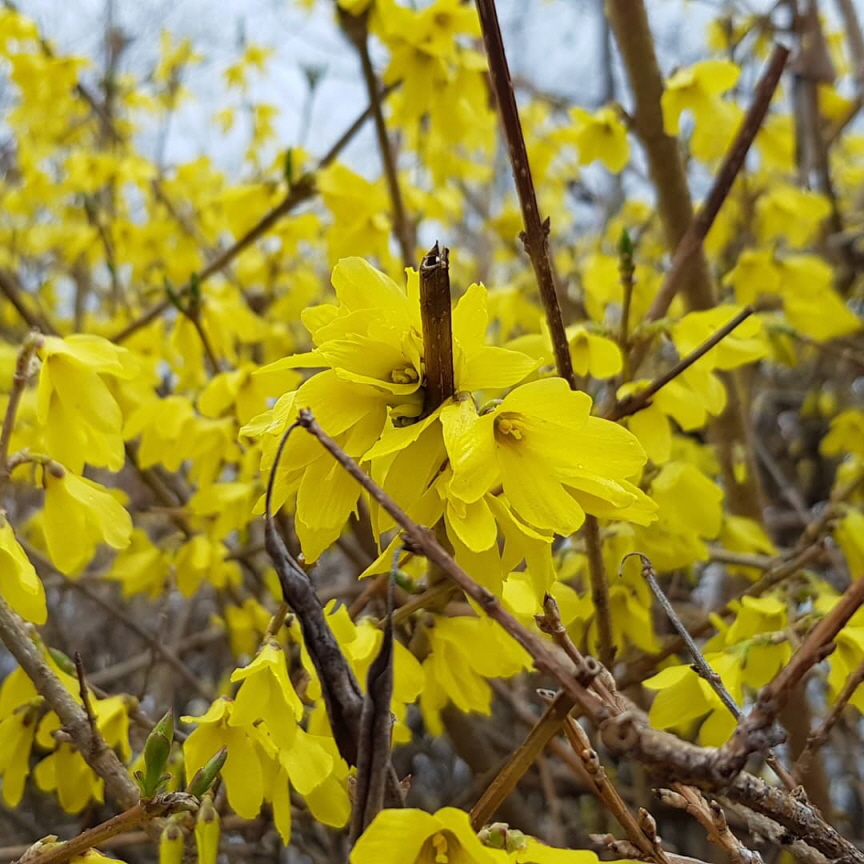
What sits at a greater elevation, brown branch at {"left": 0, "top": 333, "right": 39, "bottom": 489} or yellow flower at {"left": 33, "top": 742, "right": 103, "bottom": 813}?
brown branch at {"left": 0, "top": 333, "right": 39, "bottom": 489}

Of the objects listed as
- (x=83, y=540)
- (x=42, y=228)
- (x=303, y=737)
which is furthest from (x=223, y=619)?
(x=42, y=228)

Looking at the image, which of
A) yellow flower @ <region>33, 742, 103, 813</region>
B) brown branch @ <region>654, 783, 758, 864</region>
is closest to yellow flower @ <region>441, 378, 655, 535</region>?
brown branch @ <region>654, 783, 758, 864</region>

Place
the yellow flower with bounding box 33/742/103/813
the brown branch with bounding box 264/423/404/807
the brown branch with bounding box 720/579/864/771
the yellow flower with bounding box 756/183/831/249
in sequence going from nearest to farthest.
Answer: the brown branch with bounding box 720/579/864/771 < the brown branch with bounding box 264/423/404/807 < the yellow flower with bounding box 33/742/103/813 < the yellow flower with bounding box 756/183/831/249

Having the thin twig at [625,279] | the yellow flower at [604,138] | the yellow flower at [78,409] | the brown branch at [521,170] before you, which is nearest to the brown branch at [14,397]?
the yellow flower at [78,409]

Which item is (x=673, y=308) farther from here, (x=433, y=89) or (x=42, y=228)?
(x=42, y=228)

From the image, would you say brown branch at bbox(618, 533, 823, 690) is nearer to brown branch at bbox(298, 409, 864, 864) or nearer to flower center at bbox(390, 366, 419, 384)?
brown branch at bbox(298, 409, 864, 864)

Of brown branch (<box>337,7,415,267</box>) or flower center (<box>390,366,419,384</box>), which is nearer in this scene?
flower center (<box>390,366,419,384</box>)

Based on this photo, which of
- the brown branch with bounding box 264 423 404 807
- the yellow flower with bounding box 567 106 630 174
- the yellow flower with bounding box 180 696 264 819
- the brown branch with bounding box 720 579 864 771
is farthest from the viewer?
the yellow flower with bounding box 567 106 630 174
